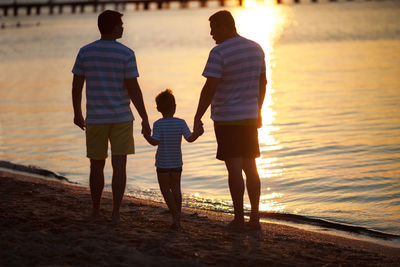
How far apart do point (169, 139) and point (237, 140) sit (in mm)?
637

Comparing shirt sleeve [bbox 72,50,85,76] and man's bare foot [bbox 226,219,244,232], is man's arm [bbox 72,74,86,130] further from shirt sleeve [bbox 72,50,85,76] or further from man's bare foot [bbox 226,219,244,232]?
man's bare foot [bbox 226,219,244,232]

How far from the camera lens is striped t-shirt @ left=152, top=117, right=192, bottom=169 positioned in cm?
552

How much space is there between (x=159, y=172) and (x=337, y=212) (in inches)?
118

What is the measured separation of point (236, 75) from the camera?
5.58 meters

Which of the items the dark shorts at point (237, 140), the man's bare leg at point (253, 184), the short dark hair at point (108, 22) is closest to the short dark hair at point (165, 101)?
the dark shorts at point (237, 140)

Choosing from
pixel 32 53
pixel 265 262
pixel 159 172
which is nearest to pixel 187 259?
pixel 265 262

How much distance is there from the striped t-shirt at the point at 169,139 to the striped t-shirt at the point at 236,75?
0.40m

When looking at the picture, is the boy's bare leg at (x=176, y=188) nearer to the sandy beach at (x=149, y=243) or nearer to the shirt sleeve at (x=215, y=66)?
the sandy beach at (x=149, y=243)

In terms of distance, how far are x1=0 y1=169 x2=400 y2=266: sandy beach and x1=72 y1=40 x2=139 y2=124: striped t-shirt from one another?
1.03m

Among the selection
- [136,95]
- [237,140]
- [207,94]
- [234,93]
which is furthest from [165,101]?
[237,140]

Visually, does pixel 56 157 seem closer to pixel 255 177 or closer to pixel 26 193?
pixel 26 193

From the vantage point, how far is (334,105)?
1591 centimetres

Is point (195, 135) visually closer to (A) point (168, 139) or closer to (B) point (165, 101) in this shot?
(A) point (168, 139)

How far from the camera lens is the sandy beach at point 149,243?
468 centimetres
